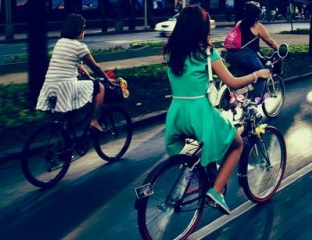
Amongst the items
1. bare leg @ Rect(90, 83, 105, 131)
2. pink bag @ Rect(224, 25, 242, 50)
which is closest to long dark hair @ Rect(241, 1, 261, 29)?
pink bag @ Rect(224, 25, 242, 50)

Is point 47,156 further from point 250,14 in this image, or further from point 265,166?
point 250,14

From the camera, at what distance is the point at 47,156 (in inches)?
258

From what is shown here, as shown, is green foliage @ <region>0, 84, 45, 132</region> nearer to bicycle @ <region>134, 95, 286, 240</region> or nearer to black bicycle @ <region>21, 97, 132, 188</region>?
black bicycle @ <region>21, 97, 132, 188</region>

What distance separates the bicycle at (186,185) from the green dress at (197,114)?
A: 0.35 ft

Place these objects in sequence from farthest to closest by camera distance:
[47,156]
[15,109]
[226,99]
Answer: [15,109], [226,99], [47,156]

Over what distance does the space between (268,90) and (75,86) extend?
425 cm

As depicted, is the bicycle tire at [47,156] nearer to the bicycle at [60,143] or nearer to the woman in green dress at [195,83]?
the bicycle at [60,143]

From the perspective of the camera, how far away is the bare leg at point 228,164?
16.2ft

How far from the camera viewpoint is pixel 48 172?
21.6 feet

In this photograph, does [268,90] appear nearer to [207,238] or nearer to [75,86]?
[75,86]

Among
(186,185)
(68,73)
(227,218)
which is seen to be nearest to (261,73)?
(186,185)

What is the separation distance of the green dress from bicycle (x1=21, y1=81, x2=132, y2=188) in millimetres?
1984

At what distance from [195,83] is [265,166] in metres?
1.53

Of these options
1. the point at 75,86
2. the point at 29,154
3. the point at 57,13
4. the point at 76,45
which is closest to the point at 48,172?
the point at 29,154
